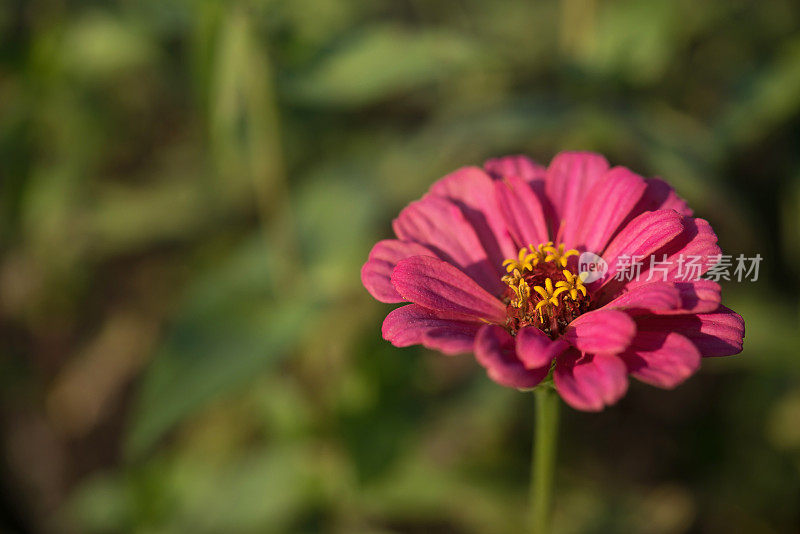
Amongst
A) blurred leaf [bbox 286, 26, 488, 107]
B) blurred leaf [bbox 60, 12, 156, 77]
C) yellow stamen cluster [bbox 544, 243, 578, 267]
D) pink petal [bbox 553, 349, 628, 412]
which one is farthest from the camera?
blurred leaf [bbox 60, 12, 156, 77]

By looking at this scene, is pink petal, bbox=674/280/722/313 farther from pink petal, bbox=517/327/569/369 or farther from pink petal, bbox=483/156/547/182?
pink petal, bbox=483/156/547/182

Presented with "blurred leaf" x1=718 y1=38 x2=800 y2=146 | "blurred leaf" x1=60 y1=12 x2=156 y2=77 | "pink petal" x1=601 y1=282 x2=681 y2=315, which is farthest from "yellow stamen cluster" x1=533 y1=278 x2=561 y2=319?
"blurred leaf" x1=60 y1=12 x2=156 y2=77

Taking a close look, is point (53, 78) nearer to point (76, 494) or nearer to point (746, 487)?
point (76, 494)

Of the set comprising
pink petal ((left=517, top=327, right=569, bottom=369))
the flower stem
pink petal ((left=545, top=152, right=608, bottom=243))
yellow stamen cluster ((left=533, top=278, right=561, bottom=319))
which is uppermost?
pink petal ((left=545, top=152, right=608, bottom=243))

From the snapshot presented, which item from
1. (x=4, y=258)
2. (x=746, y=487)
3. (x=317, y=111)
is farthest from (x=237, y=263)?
(x=746, y=487)

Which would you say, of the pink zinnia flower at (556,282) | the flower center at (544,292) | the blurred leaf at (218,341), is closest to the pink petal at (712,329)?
the pink zinnia flower at (556,282)

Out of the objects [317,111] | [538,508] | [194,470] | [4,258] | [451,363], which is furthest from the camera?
[4,258]

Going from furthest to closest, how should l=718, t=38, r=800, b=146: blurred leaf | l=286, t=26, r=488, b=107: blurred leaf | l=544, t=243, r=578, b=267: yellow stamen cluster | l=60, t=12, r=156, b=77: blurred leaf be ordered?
l=60, t=12, r=156, b=77: blurred leaf, l=718, t=38, r=800, b=146: blurred leaf, l=286, t=26, r=488, b=107: blurred leaf, l=544, t=243, r=578, b=267: yellow stamen cluster
